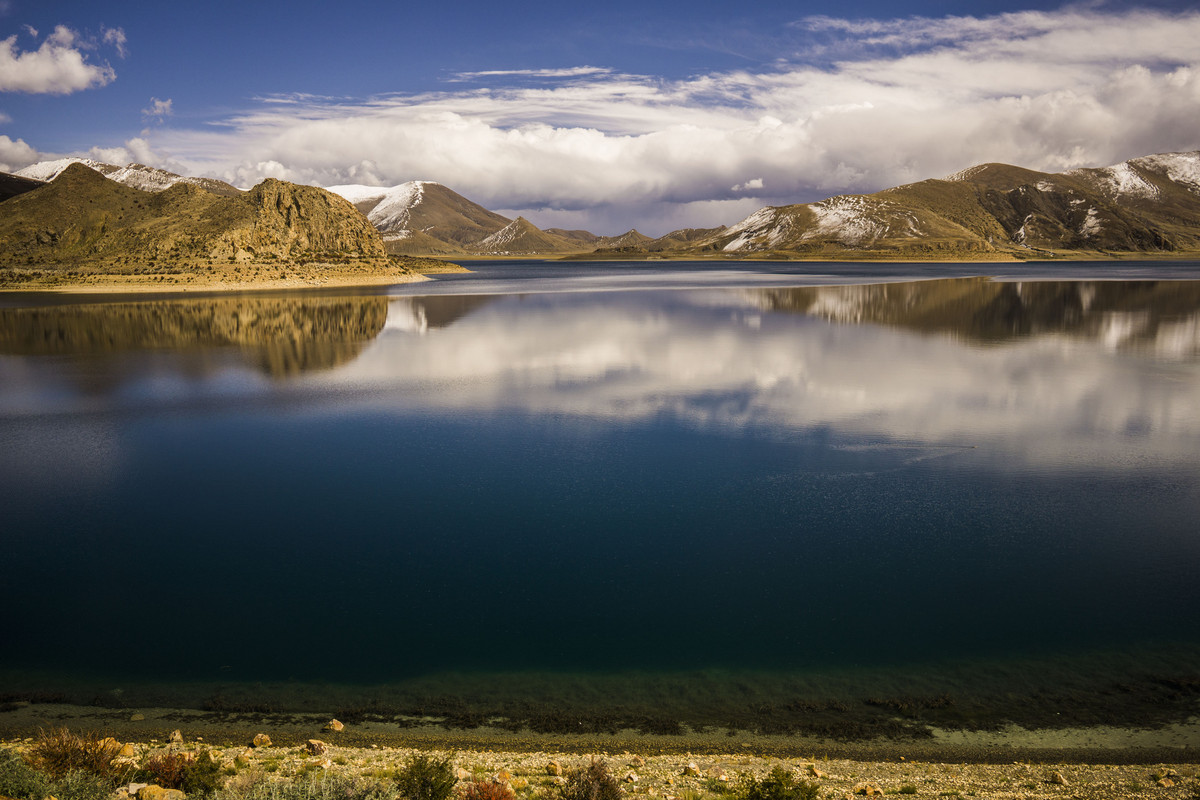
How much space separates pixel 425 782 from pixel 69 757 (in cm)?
387

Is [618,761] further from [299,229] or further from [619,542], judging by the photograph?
[299,229]

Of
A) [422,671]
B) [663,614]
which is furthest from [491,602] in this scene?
[663,614]

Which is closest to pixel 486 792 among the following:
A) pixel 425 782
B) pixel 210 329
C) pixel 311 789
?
pixel 425 782

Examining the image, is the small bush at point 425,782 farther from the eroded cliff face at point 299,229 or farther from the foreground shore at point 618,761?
the eroded cliff face at point 299,229

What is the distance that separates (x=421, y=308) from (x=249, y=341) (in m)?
26.4

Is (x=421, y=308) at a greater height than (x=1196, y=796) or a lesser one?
greater

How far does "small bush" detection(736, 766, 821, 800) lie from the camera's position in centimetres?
721

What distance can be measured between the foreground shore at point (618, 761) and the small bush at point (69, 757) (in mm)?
502

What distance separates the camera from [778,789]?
729 centimetres

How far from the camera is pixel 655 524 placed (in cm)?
1541

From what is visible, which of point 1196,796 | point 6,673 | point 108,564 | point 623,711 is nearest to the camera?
point 1196,796

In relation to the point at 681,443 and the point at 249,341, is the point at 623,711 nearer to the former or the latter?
the point at 681,443

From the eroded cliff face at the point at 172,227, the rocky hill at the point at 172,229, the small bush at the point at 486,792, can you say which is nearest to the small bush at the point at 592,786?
the small bush at the point at 486,792

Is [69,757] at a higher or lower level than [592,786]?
higher
